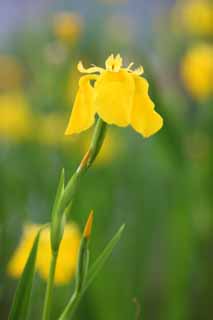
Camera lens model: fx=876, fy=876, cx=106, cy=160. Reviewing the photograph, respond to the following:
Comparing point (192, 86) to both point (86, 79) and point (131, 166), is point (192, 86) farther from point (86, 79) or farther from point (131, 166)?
point (86, 79)

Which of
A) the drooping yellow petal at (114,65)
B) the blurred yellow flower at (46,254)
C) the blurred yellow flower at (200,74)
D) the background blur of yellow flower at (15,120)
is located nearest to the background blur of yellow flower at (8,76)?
the background blur of yellow flower at (15,120)

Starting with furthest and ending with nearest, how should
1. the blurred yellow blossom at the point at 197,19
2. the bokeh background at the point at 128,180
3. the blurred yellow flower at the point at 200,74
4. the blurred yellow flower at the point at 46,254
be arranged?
the blurred yellow blossom at the point at 197,19
the blurred yellow flower at the point at 200,74
the bokeh background at the point at 128,180
the blurred yellow flower at the point at 46,254

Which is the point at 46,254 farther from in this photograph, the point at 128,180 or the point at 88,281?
the point at 128,180

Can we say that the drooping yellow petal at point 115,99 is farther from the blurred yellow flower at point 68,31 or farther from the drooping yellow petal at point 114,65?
the blurred yellow flower at point 68,31

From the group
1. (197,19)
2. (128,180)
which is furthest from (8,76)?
(128,180)

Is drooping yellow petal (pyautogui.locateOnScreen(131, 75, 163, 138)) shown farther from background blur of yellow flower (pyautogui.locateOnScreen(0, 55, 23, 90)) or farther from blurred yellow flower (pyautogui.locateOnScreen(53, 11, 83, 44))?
background blur of yellow flower (pyautogui.locateOnScreen(0, 55, 23, 90))

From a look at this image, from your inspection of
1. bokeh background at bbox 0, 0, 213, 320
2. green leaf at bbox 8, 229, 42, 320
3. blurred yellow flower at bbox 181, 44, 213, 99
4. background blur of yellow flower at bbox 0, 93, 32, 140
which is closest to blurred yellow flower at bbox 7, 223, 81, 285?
bokeh background at bbox 0, 0, 213, 320

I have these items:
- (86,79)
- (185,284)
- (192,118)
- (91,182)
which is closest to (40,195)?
(91,182)
